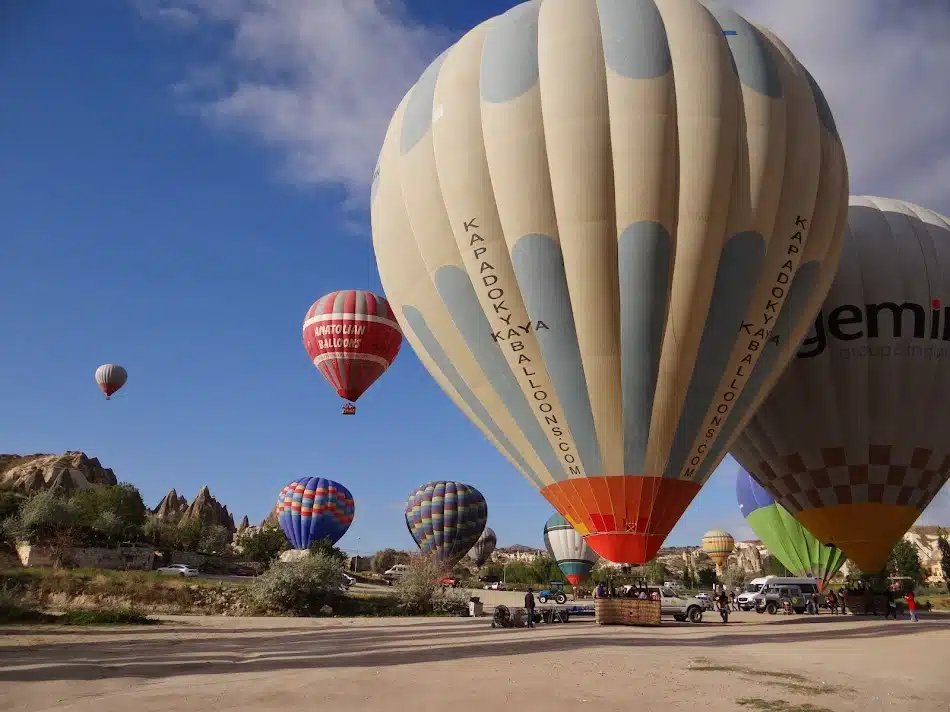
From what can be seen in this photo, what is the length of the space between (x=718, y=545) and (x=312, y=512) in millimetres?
40218

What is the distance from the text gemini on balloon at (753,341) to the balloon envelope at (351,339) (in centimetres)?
2032

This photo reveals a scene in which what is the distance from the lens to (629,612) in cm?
1731

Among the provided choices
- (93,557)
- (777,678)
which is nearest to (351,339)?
(93,557)

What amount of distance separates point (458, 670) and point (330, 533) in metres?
45.7

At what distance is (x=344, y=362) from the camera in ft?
104

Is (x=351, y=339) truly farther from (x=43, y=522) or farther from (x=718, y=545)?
(x=718, y=545)

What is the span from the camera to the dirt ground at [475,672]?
6934mm

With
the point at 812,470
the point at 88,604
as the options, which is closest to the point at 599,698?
the point at 812,470

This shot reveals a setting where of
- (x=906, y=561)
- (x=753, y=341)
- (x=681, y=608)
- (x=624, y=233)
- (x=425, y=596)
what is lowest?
(x=906, y=561)

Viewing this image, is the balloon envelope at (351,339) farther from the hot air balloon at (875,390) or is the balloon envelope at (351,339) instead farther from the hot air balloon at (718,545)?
the hot air balloon at (718,545)

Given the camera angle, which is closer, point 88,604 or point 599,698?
point 599,698

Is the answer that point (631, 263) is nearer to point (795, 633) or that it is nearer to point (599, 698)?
point (599, 698)

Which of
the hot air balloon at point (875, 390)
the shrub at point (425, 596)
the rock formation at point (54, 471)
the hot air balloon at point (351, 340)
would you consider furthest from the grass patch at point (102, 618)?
the rock formation at point (54, 471)

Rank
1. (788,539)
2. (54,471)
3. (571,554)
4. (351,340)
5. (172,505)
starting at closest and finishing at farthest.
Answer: (788,539), (351,340), (571,554), (54,471), (172,505)
